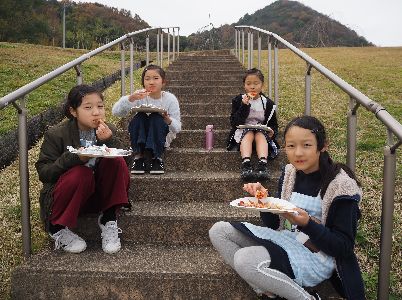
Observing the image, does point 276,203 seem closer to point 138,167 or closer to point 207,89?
point 138,167

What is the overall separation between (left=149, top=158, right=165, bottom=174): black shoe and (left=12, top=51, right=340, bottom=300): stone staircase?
0.05 meters

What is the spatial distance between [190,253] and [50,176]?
931 millimetres

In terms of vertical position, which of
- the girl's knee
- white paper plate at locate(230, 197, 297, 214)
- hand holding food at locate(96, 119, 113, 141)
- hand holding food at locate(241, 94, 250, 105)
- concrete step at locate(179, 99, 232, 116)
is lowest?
the girl's knee

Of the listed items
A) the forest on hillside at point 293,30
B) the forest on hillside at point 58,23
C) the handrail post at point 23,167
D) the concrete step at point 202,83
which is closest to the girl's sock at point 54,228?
the handrail post at point 23,167

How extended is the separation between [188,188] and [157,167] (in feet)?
1.11

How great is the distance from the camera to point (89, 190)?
2.78m

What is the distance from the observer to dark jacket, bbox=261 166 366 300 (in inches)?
84.5

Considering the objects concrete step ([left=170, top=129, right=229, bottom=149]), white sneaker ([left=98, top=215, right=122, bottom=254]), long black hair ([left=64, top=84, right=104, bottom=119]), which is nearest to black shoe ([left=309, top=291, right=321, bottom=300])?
white sneaker ([left=98, top=215, right=122, bottom=254])

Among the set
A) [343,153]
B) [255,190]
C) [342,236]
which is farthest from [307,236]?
[343,153]

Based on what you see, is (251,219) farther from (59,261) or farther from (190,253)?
(59,261)

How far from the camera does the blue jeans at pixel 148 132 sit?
3695mm

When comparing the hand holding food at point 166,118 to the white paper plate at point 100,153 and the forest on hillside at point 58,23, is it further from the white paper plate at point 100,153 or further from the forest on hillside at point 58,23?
the forest on hillside at point 58,23

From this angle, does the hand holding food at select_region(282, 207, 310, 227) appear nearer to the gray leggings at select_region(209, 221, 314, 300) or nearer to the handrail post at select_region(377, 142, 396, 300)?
the gray leggings at select_region(209, 221, 314, 300)

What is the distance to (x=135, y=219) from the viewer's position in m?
3.07
